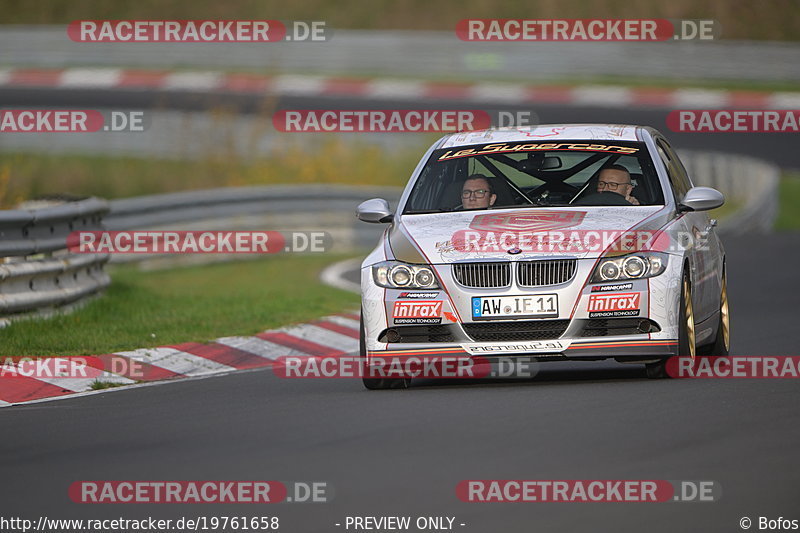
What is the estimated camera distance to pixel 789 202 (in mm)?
27484

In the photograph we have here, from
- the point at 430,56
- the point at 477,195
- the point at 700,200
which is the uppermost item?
the point at 430,56

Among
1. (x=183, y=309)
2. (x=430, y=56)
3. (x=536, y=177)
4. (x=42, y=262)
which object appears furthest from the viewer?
(x=430, y=56)

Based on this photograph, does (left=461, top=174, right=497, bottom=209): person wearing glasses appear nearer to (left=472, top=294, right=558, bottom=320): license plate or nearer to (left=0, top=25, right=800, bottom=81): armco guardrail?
(left=472, top=294, right=558, bottom=320): license plate

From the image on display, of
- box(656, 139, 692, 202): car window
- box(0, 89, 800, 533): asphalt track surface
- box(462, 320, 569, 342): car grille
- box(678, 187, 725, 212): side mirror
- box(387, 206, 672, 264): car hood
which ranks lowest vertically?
box(0, 89, 800, 533): asphalt track surface

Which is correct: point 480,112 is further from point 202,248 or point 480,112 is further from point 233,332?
point 233,332

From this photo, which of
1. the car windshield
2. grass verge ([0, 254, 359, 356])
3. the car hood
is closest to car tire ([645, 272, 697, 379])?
the car hood

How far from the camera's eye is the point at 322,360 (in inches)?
473

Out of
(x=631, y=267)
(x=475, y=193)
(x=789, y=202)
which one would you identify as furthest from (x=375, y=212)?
(x=789, y=202)

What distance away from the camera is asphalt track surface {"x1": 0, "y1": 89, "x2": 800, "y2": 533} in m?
5.93

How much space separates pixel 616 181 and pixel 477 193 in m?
0.86

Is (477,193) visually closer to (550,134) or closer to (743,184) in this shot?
(550,134)

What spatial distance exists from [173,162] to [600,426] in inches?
772

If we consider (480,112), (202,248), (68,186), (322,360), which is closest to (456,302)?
(322,360)

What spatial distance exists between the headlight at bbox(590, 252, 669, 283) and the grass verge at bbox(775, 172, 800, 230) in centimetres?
1693
